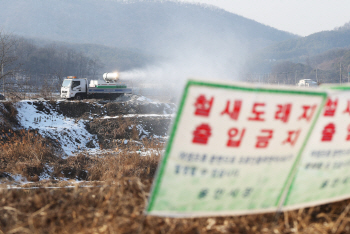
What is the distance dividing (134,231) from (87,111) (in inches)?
1024

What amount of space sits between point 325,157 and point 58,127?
68.4 ft

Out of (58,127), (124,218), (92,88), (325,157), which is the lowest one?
(58,127)

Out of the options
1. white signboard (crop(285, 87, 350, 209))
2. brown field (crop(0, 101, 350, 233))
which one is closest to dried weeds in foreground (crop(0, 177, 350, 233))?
brown field (crop(0, 101, 350, 233))

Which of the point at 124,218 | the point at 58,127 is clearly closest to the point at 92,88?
the point at 58,127

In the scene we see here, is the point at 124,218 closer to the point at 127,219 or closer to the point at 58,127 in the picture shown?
the point at 127,219

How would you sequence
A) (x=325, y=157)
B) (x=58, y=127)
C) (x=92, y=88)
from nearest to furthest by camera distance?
(x=325, y=157), (x=58, y=127), (x=92, y=88)

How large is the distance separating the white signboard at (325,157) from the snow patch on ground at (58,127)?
16.3 metres

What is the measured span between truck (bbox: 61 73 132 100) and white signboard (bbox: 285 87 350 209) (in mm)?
30450

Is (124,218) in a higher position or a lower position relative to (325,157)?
lower

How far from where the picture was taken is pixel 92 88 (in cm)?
3294

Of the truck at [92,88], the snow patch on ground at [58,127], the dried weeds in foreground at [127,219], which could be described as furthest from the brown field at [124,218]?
the truck at [92,88]

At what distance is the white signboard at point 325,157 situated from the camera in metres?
2.91

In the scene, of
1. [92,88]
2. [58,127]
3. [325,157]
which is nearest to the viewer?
[325,157]

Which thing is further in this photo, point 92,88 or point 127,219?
point 92,88
